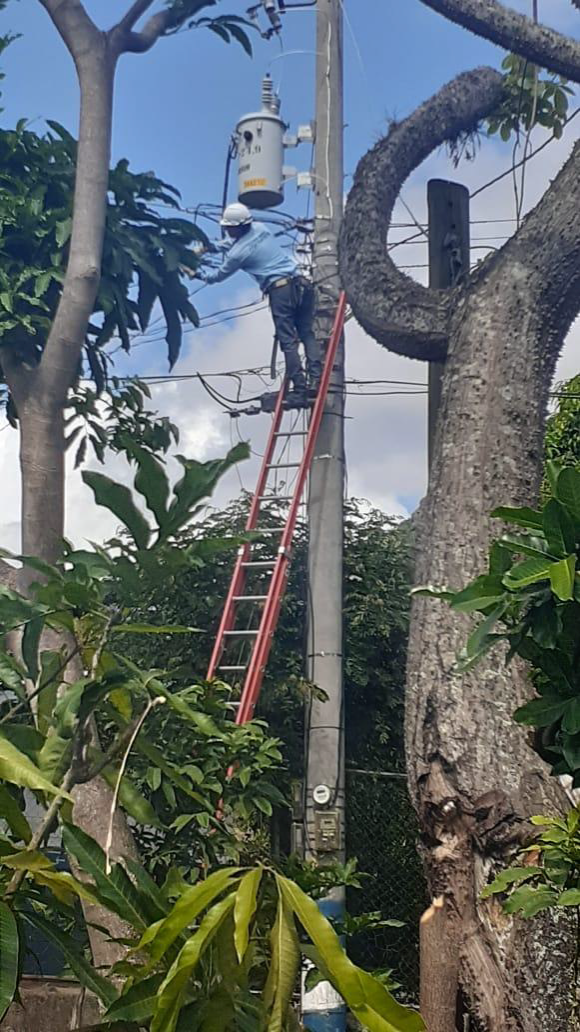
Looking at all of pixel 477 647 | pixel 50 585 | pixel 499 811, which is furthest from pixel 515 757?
pixel 50 585

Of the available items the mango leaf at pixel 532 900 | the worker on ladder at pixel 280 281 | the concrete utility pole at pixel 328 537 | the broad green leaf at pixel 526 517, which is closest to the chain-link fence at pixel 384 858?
the concrete utility pole at pixel 328 537

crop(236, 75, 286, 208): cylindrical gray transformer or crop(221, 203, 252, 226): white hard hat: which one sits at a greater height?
crop(236, 75, 286, 208): cylindrical gray transformer

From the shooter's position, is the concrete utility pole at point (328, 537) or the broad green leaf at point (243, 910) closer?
the broad green leaf at point (243, 910)

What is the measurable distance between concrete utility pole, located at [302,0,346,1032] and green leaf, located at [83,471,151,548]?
4.95 ft

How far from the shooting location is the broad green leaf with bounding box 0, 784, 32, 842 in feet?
2.70

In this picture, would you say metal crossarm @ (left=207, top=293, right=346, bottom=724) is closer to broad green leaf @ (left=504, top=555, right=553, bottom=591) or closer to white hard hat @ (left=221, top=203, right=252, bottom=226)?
white hard hat @ (left=221, top=203, right=252, bottom=226)

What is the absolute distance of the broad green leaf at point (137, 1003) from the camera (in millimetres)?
833

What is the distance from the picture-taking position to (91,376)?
2.53 metres

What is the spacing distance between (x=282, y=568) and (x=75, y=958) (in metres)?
A: 1.66

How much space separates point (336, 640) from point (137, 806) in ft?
4.78

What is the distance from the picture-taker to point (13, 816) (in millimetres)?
838

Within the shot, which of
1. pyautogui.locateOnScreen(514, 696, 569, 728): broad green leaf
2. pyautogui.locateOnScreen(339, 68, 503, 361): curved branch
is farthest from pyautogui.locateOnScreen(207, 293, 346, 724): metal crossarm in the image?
pyautogui.locateOnScreen(514, 696, 569, 728): broad green leaf

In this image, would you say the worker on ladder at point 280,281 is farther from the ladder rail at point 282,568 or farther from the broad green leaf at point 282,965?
the broad green leaf at point 282,965

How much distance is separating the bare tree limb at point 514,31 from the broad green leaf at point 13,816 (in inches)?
66.9
